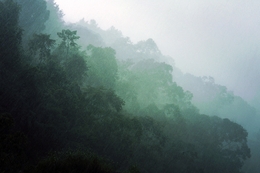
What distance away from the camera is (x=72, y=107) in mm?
18172

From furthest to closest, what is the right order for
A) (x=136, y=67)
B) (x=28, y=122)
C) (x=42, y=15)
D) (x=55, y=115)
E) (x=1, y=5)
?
(x=136, y=67)
(x=42, y=15)
(x=1, y=5)
(x=55, y=115)
(x=28, y=122)

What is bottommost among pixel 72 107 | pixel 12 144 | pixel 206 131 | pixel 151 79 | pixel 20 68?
pixel 12 144

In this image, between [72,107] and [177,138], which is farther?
[177,138]

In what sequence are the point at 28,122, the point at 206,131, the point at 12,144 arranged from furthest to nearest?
the point at 206,131 → the point at 28,122 → the point at 12,144

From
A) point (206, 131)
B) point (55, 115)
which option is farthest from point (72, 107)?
point (206, 131)

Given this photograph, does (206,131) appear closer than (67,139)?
No

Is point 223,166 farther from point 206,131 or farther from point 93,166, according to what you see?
point 93,166

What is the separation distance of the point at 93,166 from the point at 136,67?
103 ft

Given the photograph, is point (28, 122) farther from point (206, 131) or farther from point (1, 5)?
point (206, 131)

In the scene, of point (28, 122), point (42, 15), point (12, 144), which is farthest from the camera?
point (42, 15)

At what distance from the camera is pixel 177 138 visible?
3056 centimetres

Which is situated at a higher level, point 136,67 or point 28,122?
point 136,67

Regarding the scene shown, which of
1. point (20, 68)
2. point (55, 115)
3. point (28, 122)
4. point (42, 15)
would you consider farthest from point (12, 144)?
point (42, 15)

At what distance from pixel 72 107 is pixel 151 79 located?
22.8 meters
